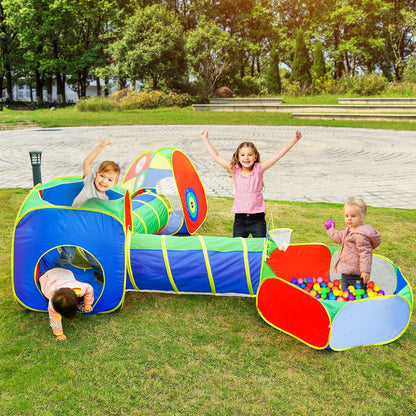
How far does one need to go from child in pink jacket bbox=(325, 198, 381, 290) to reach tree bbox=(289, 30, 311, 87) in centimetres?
3105

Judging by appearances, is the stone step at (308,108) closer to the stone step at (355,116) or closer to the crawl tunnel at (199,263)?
the stone step at (355,116)

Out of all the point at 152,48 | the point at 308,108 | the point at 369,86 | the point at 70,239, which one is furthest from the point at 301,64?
the point at 70,239

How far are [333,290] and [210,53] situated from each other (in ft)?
105

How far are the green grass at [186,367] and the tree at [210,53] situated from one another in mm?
30990

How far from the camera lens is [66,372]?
3.35 metres

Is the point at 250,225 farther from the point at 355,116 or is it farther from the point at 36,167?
the point at 355,116

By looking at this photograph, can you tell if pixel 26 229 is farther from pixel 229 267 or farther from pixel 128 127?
pixel 128 127

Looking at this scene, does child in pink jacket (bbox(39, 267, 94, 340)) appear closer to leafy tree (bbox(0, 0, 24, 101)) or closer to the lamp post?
the lamp post

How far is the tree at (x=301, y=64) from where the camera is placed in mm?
33250

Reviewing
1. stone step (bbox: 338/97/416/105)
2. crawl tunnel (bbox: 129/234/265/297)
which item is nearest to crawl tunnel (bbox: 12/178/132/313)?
crawl tunnel (bbox: 129/234/265/297)

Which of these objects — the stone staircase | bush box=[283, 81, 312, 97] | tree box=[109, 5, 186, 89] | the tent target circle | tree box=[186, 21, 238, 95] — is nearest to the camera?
the tent target circle

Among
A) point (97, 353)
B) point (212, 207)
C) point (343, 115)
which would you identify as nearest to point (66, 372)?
point (97, 353)

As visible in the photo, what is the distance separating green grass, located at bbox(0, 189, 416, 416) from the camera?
3.04 metres

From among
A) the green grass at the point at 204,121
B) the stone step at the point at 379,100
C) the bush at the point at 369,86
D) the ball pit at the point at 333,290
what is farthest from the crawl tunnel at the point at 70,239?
the bush at the point at 369,86
